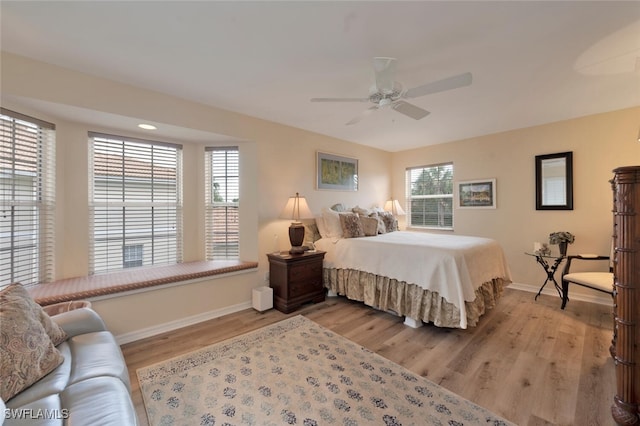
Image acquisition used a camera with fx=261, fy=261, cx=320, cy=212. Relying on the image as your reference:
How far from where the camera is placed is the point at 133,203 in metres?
3.00

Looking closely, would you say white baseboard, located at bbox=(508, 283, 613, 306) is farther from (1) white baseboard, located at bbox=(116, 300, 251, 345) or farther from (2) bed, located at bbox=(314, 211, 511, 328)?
(1) white baseboard, located at bbox=(116, 300, 251, 345)

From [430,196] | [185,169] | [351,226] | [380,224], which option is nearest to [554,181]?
[430,196]

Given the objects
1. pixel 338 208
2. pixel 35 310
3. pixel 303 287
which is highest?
pixel 338 208

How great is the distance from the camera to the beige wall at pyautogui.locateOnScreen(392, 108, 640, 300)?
3.22 meters

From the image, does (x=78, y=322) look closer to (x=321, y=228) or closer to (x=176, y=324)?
(x=176, y=324)

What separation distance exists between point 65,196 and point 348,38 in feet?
9.95

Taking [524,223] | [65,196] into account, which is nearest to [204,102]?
[65,196]

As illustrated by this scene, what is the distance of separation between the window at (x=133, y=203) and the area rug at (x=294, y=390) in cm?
150

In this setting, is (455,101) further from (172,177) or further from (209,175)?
(172,177)

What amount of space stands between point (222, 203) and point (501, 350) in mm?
3401

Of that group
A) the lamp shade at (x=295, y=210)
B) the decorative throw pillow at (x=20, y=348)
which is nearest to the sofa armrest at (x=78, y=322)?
the decorative throw pillow at (x=20, y=348)

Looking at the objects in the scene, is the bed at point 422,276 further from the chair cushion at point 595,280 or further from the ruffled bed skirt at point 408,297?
the chair cushion at point 595,280

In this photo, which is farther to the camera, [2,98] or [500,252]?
[500,252]

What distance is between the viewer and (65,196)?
102 inches
